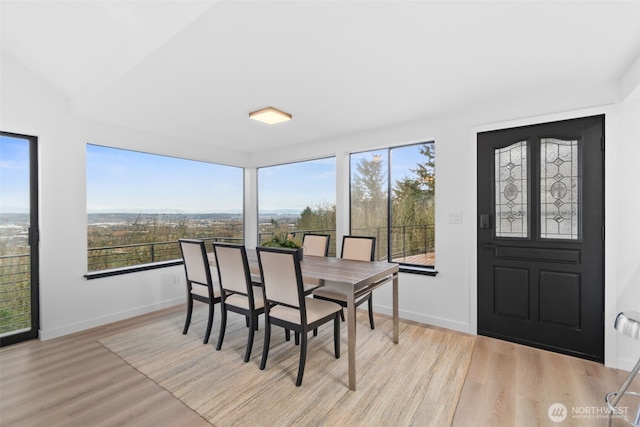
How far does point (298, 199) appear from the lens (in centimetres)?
521

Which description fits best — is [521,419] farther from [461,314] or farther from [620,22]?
[620,22]

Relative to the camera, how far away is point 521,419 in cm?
185

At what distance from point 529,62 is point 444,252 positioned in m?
1.96

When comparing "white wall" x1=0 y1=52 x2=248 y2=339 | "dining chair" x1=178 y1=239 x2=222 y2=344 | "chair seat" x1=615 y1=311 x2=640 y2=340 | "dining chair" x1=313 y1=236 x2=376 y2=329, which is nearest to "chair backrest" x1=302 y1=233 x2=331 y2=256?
"dining chair" x1=313 y1=236 x2=376 y2=329

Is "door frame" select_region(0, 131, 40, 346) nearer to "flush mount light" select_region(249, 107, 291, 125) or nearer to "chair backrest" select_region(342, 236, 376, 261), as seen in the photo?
"flush mount light" select_region(249, 107, 291, 125)

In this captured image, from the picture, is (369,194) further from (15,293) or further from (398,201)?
(15,293)

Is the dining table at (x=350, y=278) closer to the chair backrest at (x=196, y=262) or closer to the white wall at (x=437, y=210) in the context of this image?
the chair backrest at (x=196, y=262)

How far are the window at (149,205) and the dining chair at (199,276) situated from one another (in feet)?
3.80

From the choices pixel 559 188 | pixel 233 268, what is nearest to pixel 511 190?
pixel 559 188

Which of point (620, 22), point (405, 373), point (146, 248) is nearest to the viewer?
point (620, 22)

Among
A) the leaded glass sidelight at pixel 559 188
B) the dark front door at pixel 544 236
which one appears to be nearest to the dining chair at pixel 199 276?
the dark front door at pixel 544 236

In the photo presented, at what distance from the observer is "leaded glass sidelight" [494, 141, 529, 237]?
290 centimetres

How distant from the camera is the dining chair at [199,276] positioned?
2.92 meters

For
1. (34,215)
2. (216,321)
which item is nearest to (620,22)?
(216,321)
